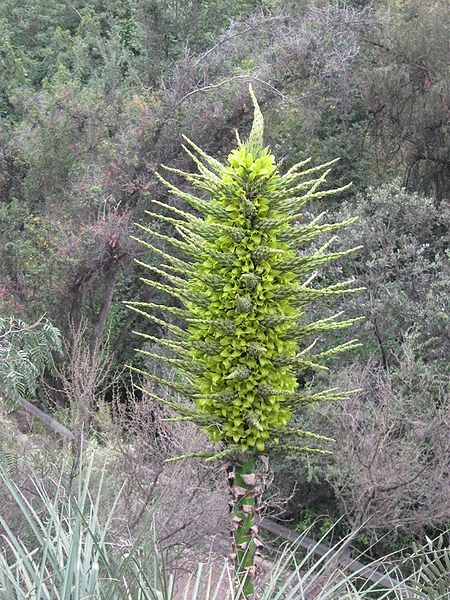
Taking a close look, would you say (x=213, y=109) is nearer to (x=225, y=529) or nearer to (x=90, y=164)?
(x=90, y=164)

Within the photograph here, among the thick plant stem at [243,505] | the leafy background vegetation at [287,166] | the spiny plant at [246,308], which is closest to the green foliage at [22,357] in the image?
the spiny plant at [246,308]

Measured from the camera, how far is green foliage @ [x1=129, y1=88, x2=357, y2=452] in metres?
4.83

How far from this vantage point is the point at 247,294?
4824 millimetres

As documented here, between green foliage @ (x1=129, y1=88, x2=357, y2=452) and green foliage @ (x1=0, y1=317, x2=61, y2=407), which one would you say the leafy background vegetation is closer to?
green foliage @ (x1=0, y1=317, x2=61, y2=407)

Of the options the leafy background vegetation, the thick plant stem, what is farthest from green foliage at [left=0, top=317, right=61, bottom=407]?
the leafy background vegetation

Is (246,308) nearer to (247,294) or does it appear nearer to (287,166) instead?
(247,294)

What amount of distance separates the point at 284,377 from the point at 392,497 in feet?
17.9

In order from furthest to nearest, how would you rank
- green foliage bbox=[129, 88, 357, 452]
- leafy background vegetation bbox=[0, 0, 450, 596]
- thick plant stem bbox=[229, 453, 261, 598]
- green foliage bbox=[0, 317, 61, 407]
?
1. leafy background vegetation bbox=[0, 0, 450, 596]
2. green foliage bbox=[0, 317, 61, 407]
3. thick plant stem bbox=[229, 453, 261, 598]
4. green foliage bbox=[129, 88, 357, 452]

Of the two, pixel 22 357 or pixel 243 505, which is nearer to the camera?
pixel 243 505

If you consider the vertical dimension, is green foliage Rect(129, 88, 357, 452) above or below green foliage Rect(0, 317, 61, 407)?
above

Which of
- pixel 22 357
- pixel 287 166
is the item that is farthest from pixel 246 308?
pixel 287 166

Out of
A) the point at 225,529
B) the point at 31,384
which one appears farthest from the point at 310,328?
the point at 225,529

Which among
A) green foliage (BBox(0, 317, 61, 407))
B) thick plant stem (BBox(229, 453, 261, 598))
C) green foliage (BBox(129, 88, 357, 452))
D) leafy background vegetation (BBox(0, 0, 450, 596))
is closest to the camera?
green foliage (BBox(129, 88, 357, 452))

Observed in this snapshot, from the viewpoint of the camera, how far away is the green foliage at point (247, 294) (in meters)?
4.83
